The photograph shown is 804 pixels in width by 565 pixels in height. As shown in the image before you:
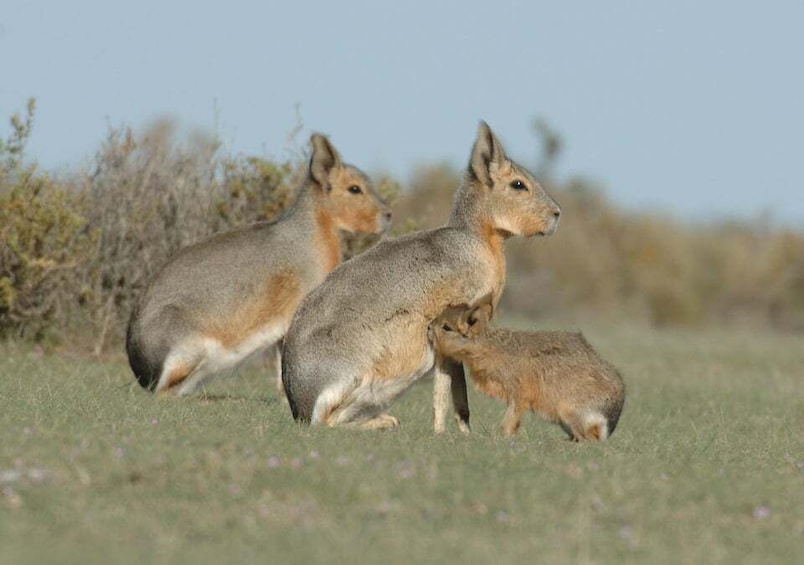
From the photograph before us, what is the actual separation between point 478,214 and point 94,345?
662 cm

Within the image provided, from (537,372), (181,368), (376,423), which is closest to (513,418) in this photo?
(537,372)

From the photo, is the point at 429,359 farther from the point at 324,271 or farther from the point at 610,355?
the point at 610,355

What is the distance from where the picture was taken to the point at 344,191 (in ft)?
40.9

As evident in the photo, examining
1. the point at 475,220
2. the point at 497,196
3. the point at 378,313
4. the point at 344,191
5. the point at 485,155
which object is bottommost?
the point at 344,191

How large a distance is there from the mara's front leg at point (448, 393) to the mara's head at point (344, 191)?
3.14m

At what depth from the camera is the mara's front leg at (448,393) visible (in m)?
9.30

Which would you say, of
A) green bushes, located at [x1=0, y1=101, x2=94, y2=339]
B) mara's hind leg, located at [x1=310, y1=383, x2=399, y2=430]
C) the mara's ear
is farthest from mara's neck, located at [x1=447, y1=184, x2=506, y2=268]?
green bushes, located at [x1=0, y1=101, x2=94, y2=339]

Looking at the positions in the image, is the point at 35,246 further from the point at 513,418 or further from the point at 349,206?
the point at 513,418

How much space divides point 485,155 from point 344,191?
2.40 meters

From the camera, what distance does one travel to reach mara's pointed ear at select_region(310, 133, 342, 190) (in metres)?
A: 12.3

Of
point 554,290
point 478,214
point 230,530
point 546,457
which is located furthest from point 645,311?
point 230,530

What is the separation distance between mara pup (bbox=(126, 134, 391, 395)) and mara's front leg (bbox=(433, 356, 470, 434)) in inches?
91.3

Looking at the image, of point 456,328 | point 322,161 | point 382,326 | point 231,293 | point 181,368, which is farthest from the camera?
point 322,161

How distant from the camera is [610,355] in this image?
2078 centimetres
